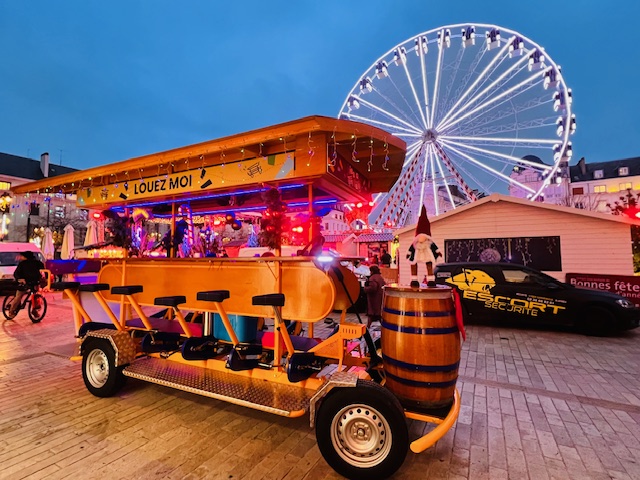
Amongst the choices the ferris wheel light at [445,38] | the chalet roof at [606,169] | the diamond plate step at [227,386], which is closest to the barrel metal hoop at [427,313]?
the diamond plate step at [227,386]

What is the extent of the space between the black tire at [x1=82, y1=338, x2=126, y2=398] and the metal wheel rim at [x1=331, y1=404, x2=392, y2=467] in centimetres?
276

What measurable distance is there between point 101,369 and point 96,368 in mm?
84

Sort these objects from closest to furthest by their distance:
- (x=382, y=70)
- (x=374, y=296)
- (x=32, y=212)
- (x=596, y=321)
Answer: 1. (x=596, y=321)
2. (x=374, y=296)
3. (x=382, y=70)
4. (x=32, y=212)

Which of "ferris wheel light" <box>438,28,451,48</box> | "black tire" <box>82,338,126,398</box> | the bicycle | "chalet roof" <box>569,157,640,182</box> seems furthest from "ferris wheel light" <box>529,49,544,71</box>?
"chalet roof" <box>569,157,640,182</box>

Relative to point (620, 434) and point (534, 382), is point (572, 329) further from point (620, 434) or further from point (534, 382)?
point (620, 434)

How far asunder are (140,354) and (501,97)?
58.9 ft

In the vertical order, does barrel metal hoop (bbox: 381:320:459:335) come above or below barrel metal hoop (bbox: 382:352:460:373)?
above

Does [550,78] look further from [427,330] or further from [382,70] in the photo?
[427,330]

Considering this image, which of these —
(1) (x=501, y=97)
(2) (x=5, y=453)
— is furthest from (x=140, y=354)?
(1) (x=501, y=97)

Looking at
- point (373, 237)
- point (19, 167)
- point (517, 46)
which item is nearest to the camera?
point (517, 46)

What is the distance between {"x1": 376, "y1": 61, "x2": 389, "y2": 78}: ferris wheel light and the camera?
1712cm

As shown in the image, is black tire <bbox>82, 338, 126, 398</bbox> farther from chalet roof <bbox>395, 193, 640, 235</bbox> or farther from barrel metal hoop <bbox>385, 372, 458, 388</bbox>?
chalet roof <bbox>395, 193, 640, 235</bbox>

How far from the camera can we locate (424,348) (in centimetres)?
245

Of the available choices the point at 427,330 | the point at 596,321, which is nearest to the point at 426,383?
the point at 427,330
